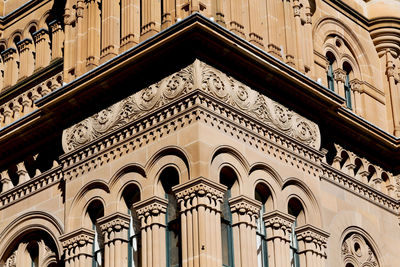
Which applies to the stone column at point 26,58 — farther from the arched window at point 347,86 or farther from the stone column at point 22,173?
the arched window at point 347,86

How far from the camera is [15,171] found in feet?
119

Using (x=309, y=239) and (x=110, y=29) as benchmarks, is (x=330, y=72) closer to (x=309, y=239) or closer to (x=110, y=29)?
(x=309, y=239)

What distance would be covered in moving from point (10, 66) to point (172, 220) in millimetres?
11527

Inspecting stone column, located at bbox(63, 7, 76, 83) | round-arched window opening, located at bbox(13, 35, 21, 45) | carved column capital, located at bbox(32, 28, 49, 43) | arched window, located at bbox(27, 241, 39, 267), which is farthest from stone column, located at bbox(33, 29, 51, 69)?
arched window, located at bbox(27, 241, 39, 267)

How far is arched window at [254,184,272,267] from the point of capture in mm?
31797

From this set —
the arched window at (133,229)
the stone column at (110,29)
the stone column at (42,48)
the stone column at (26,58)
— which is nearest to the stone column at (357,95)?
the stone column at (110,29)

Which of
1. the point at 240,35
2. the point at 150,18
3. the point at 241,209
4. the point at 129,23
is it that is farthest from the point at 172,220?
the point at 129,23

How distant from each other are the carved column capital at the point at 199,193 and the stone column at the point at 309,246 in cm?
327

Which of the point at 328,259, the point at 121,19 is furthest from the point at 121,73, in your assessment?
the point at 328,259

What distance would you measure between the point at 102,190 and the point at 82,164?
41.3 inches

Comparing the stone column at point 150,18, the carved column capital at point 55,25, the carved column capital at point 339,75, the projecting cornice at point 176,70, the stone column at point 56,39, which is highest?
the carved column capital at point 55,25

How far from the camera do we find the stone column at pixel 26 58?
130 feet

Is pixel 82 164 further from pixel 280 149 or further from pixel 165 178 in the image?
pixel 280 149

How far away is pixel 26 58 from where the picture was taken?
132 feet
